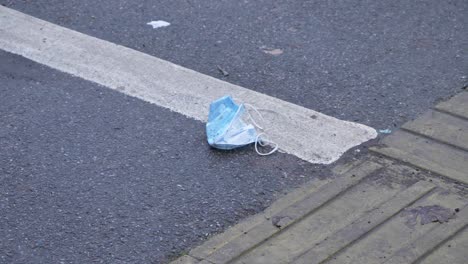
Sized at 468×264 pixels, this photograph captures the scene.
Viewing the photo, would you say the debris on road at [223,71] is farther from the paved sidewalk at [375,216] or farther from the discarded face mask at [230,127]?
the paved sidewalk at [375,216]

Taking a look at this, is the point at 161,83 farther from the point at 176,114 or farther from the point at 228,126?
the point at 228,126

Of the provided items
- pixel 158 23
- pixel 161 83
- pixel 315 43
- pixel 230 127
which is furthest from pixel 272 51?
pixel 230 127

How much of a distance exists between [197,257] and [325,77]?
1.88 m

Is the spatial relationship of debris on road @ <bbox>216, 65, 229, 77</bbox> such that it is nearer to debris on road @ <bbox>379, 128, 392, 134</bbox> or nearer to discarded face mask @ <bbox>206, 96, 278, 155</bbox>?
discarded face mask @ <bbox>206, 96, 278, 155</bbox>

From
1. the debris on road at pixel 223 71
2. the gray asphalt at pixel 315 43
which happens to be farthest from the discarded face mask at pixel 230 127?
the debris on road at pixel 223 71

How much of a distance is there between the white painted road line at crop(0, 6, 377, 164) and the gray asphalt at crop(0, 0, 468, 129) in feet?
0.32

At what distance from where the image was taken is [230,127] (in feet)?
15.0

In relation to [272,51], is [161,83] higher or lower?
lower

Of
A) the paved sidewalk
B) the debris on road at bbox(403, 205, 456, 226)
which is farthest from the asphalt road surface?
the debris on road at bbox(403, 205, 456, 226)

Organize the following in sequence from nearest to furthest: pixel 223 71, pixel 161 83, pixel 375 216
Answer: pixel 375 216 < pixel 161 83 < pixel 223 71

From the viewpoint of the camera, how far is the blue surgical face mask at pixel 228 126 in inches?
177

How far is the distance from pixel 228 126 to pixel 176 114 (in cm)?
42

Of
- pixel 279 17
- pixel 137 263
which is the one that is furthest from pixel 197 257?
pixel 279 17

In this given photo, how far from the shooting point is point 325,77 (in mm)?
5199
